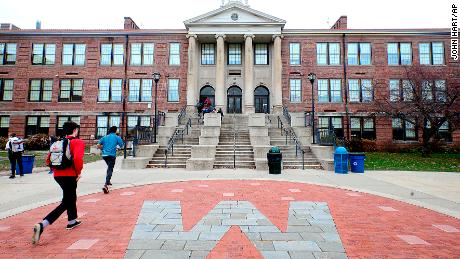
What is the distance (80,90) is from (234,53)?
17.4 m

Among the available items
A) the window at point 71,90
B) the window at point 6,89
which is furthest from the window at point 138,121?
the window at point 6,89

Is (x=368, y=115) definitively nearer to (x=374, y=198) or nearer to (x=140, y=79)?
(x=374, y=198)

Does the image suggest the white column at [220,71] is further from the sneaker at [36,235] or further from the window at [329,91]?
the sneaker at [36,235]

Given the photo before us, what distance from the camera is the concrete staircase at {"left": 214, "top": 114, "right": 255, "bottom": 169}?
1483 centimetres

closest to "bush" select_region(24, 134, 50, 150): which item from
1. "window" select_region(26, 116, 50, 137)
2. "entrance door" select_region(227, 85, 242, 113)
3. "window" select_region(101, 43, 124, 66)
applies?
"window" select_region(26, 116, 50, 137)

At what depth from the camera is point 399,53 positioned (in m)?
29.0

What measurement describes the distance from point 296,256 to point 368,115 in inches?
1081

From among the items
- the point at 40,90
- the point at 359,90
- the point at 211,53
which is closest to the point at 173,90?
the point at 211,53

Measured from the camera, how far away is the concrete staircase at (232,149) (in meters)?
14.8

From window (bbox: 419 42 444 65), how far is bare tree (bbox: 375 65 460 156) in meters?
3.33

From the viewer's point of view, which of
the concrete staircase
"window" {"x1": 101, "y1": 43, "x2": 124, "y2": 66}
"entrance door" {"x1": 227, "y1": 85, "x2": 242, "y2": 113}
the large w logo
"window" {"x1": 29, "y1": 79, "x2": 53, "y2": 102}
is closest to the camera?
the large w logo

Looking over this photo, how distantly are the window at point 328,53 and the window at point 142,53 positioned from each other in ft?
59.8

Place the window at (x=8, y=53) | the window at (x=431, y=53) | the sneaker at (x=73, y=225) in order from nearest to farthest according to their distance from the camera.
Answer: the sneaker at (x=73, y=225), the window at (x=431, y=53), the window at (x=8, y=53)

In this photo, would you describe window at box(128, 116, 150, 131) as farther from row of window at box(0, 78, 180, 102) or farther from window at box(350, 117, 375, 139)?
window at box(350, 117, 375, 139)
